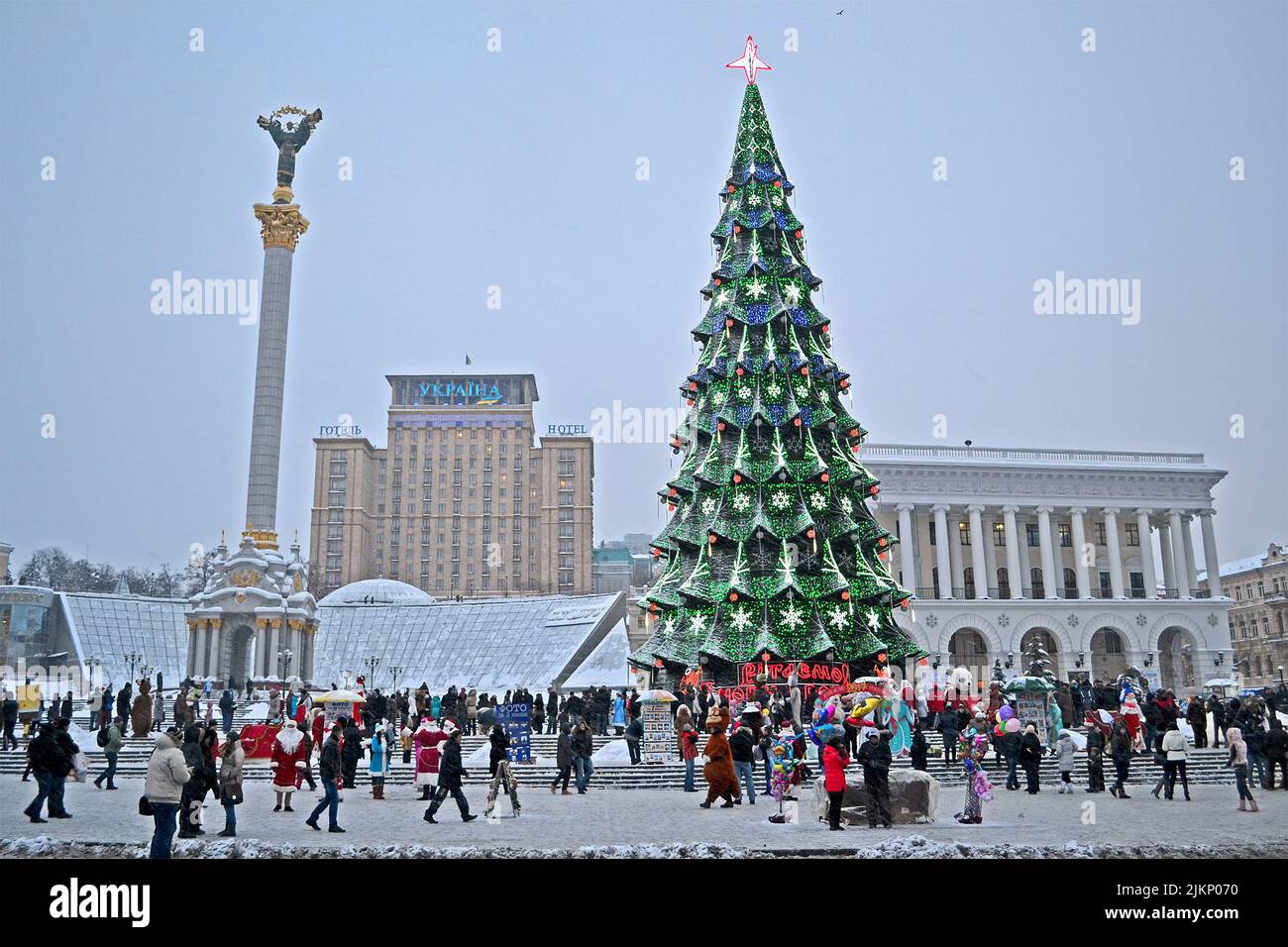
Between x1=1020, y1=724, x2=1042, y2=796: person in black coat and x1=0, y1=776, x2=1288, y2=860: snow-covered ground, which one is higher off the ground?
x1=1020, y1=724, x2=1042, y2=796: person in black coat

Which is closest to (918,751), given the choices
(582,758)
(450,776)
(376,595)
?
(582,758)

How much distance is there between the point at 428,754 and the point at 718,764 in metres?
4.65

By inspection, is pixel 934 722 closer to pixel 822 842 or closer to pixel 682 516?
pixel 682 516

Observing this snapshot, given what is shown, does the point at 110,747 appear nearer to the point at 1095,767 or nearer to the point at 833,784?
the point at 833,784

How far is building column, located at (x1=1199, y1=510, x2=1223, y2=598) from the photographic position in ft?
201

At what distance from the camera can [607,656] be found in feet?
182

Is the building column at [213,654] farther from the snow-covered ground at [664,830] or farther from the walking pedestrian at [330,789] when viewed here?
the walking pedestrian at [330,789]

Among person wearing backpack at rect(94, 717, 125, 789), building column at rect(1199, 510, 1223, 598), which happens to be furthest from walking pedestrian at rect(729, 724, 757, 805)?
building column at rect(1199, 510, 1223, 598)

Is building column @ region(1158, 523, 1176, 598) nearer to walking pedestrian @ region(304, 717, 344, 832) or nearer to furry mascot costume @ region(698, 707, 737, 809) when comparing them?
furry mascot costume @ region(698, 707, 737, 809)

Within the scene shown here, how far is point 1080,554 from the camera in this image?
59.8 meters

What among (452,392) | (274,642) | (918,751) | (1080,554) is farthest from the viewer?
(452,392)

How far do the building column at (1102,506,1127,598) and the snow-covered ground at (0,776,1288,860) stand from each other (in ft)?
148

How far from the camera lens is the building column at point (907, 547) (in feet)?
193
